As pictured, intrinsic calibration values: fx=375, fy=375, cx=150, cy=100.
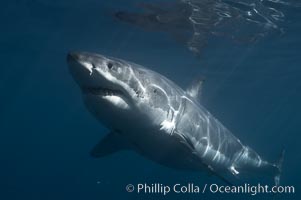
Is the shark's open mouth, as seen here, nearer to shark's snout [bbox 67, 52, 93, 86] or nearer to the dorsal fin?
shark's snout [bbox 67, 52, 93, 86]

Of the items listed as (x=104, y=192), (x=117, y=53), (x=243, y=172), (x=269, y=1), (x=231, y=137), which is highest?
(x=269, y=1)

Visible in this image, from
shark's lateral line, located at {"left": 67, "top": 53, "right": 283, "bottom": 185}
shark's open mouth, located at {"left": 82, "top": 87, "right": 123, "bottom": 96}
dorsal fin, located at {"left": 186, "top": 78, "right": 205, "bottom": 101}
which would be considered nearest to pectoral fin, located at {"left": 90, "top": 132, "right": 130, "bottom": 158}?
shark's lateral line, located at {"left": 67, "top": 53, "right": 283, "bottom": 185}

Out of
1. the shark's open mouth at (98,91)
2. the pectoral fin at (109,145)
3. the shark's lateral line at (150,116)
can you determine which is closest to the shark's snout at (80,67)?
the shark's lateral line at (150,116)

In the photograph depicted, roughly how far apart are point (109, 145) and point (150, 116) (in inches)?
117

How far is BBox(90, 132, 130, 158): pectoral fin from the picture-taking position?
8898 mm

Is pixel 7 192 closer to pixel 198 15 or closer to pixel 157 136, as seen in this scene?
pixel 198 15

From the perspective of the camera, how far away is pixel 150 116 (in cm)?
657

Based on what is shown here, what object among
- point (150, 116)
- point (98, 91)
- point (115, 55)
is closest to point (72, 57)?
point (98, 91)

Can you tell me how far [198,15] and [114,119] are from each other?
1117cm

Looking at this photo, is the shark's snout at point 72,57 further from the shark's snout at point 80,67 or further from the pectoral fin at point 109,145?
the pectoral fin at point 109,145

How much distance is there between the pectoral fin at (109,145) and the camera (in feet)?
29.2

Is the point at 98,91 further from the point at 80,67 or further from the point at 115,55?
the point at 115,55

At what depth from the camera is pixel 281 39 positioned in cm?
2030

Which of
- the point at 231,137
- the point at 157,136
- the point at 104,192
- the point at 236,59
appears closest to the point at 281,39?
the point at 236,59
